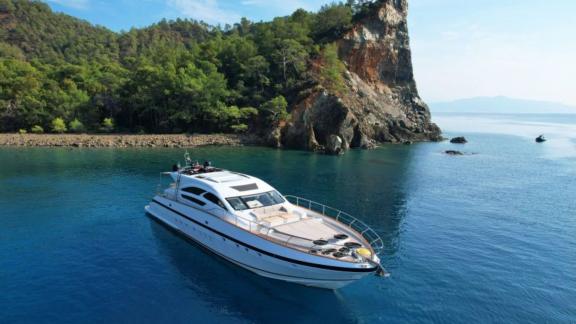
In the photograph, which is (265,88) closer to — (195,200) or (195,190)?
(195,190)

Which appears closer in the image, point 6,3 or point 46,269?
point 46,269

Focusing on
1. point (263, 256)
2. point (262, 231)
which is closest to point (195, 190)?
point (262, 231)

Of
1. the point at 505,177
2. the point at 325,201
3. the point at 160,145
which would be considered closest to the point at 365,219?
the point at 325,201

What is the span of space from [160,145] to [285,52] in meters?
35.5

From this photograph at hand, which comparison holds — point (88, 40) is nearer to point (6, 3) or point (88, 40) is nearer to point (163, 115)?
point (6, 3)

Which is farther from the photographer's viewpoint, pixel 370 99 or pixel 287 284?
pixel 370 99

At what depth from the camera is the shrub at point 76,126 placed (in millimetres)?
66500

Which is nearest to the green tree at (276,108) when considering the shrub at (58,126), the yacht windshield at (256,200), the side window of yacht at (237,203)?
the shrub at (58,126)

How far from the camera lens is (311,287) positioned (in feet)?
54.1

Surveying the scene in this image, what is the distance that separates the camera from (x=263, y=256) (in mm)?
16609

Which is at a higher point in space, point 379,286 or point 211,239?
point 211,239

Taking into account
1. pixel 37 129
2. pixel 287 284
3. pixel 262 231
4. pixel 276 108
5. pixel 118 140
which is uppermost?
pixel 276 108

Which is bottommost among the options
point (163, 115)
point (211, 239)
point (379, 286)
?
point (379, 286)

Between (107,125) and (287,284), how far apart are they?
64.5 m
